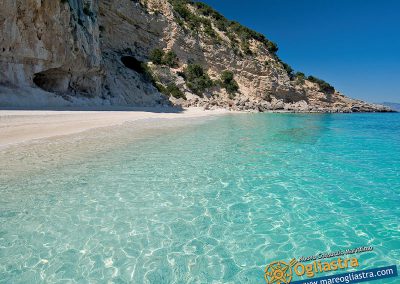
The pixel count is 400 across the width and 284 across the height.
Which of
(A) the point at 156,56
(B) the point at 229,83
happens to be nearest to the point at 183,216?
(A) the point at 156,56

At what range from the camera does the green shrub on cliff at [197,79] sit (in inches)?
1636

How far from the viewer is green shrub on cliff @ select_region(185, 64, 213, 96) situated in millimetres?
41562

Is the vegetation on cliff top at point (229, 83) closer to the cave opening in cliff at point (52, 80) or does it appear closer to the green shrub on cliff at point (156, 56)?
the green shrub on cliff at point (156, 56)

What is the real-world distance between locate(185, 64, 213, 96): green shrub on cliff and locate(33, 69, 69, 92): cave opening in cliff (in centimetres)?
1892

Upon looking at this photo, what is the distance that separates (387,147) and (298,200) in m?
9.91

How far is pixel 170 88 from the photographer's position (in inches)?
1489

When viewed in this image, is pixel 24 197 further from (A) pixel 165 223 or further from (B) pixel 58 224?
(A) pixel 165 223

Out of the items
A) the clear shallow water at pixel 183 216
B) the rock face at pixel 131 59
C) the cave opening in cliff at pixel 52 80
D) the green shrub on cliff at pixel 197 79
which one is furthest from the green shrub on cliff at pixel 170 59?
the clear shallow water at pixel 183 216

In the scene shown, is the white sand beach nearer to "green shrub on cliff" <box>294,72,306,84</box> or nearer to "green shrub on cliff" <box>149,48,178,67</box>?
"green shrub on cliff" <box>149,48,178,67</box>

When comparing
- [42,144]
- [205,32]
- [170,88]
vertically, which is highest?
[205,32]

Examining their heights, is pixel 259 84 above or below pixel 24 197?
above

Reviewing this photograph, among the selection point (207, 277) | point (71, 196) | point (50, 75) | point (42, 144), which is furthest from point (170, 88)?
point (207, 277)

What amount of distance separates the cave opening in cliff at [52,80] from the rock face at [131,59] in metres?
0.07

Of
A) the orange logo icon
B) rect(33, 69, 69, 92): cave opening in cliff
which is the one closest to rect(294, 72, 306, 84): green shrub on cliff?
rect(33, 69, 69, 92): cave opening in cliff
